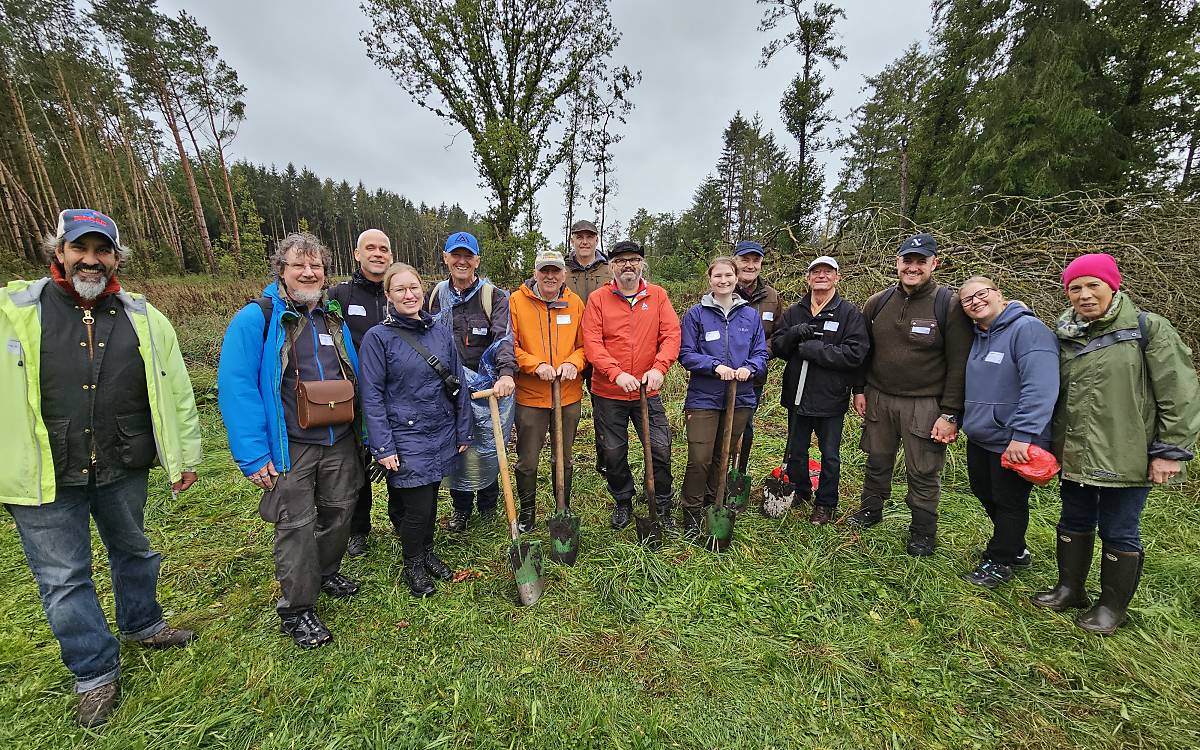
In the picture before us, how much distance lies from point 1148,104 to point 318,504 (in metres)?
19.3

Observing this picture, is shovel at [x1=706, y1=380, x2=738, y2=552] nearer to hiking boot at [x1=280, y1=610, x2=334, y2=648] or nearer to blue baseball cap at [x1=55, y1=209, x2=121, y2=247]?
hiking boot at [x1=280, y1=610, x2=334, y2=648]

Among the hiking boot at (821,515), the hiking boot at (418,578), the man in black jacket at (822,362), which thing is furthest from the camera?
the hiking boot at (821,515)

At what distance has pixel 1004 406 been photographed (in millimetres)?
3062

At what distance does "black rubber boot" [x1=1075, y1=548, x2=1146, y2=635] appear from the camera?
2783mm

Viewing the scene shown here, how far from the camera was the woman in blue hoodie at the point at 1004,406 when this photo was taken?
2.86 m

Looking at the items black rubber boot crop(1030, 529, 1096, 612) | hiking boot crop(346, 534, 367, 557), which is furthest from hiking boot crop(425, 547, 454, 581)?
black rubber boot crop(1030, 529, 1096, 612)

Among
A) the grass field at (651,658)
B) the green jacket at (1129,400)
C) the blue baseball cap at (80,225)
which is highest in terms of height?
the blue baseball cap at (80,225)

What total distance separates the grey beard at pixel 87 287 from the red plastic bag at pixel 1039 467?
5.38m

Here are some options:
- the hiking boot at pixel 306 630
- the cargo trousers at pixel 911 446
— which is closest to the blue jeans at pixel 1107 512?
the cargo trousers at pixel 911 446

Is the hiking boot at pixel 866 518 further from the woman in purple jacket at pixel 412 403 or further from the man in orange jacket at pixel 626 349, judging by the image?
the woman in purple jacket at pixel 412 403

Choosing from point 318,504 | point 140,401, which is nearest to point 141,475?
point 140,401

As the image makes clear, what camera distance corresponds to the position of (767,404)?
25.0ft

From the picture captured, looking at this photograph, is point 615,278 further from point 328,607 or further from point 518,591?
point 328,607

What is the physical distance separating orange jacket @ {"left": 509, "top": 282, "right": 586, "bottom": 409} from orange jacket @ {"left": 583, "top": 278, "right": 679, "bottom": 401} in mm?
122
